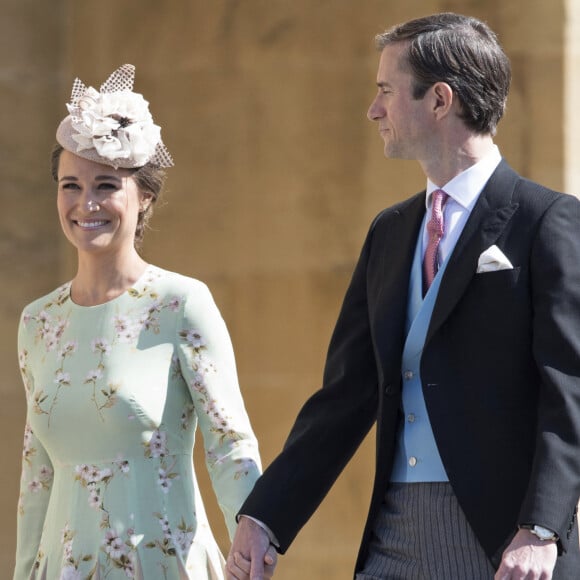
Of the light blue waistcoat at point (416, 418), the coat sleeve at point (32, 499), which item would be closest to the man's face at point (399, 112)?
the light blue waistcoat at point (416, 418)

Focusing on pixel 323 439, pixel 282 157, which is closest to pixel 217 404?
pixel 323 439

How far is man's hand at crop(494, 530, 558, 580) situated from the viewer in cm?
319

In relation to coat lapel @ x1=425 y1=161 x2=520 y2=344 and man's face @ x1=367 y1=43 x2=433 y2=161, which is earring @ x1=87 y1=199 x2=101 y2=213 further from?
coat lapel @ x1=425 y1=161 x2=520 y2=344

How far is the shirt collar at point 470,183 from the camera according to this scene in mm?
3656

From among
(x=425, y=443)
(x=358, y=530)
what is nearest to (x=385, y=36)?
(x=425, y=443)

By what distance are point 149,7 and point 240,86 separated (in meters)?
0.48

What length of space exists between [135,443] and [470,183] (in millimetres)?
1136

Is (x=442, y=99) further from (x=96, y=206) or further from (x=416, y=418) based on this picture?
(x=96, y=206)

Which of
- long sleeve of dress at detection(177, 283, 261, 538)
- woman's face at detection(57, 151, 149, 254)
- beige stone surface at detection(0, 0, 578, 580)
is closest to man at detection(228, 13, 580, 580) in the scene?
long sleeve of dress at detection(177, 283, 261, 538)

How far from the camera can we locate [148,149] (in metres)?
4.50

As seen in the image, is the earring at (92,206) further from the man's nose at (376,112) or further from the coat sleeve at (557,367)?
the coat sleeve at (557,367)

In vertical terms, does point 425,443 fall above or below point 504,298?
below

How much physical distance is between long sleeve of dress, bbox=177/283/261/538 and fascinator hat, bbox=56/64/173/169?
1.43 ft

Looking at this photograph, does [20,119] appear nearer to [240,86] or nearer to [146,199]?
[240,86]
